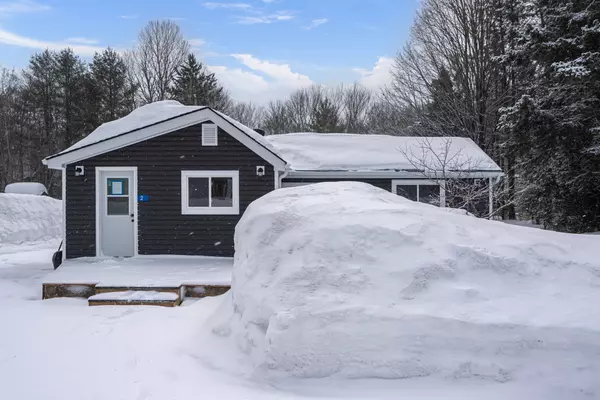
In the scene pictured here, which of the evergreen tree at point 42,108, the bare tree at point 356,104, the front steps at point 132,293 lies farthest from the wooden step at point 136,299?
the bare tree at point 356,104

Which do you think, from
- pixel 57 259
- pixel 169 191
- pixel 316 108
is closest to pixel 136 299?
pixel 169 191

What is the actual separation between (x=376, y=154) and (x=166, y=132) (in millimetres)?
6173

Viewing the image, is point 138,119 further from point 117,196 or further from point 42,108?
point 42,108

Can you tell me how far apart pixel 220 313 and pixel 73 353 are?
1.63 m

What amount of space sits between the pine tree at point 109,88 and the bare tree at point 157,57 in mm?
1396

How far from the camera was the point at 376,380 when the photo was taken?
11.6 ft

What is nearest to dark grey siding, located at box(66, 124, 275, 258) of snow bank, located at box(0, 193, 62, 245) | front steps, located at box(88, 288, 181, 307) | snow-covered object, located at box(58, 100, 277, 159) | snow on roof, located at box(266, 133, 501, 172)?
snow-covered object, located at box(58, 100, 277, 159)

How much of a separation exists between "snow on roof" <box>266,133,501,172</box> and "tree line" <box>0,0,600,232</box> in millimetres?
1538

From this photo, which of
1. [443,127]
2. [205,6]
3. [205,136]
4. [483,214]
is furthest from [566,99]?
[205,6]

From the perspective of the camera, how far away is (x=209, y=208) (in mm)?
10367

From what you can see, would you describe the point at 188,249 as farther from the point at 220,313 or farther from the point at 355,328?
the point at 355,328

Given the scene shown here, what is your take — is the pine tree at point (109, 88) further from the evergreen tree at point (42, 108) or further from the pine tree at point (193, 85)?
the pine tree at point (193, 85)

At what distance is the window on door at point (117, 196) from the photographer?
1034 cm

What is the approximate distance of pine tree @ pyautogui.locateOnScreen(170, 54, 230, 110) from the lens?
29531mm
